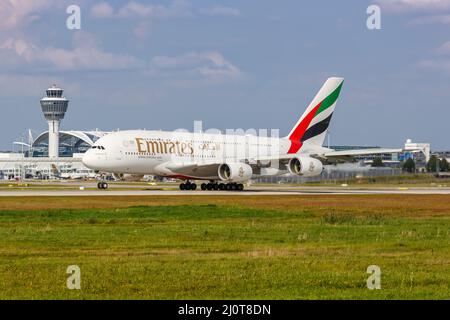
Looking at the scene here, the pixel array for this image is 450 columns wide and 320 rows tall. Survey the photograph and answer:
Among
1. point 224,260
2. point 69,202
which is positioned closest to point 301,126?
point 69,202

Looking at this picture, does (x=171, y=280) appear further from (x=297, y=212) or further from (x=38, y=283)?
(x=297, y=212)

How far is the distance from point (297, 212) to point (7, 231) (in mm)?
16371

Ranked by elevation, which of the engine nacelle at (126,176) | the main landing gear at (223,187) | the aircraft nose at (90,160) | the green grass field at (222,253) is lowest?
the green grass field at (222,253)

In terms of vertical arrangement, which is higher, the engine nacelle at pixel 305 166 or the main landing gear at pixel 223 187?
the engine nacelle at pixel 305 166

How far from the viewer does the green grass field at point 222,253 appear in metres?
19.7

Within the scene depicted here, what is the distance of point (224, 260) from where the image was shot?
80.3 feet

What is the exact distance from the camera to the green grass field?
776 inches

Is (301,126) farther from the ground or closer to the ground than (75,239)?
farther from the ground

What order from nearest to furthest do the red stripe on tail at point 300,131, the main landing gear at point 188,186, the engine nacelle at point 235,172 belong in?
the engine nacelle at point 235,172
the main landing gear at point 188,186
the red stripe on tail at point 300,131

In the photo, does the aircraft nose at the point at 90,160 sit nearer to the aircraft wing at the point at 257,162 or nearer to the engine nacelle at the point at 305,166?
the aircraft wing at the point at 257,162

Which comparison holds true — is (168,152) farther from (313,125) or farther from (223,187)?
(313,125)

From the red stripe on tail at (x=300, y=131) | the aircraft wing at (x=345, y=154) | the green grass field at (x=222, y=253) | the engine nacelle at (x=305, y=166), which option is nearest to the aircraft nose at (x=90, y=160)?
the engine nacelle at (x=305, y=166)

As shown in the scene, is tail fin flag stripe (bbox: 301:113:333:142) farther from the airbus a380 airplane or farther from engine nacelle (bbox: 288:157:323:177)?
engine nacelle (bbox: 288:157:323:177)
